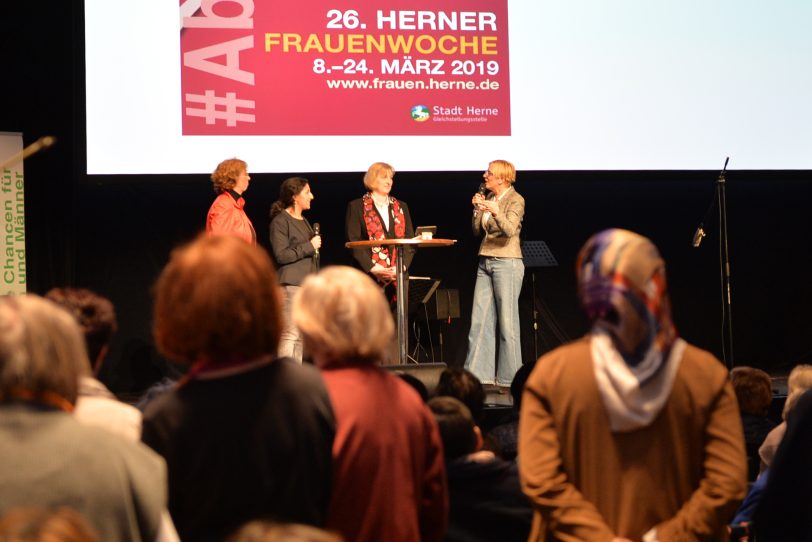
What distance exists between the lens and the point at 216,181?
5.98 metres

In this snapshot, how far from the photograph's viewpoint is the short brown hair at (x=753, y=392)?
3.90 meters

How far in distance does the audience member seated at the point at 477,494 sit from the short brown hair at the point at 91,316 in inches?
30.3

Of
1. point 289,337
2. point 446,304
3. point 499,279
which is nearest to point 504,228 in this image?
point 499,279

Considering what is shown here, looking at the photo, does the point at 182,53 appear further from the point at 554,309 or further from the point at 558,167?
the point at 554,309

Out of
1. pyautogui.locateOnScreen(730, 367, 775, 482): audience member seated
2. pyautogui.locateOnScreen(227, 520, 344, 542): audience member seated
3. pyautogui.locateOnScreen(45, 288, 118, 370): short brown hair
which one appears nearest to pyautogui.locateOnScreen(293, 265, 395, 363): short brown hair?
pyautogui.locateOnScreen(45, 288, 118, 370): short brown hair

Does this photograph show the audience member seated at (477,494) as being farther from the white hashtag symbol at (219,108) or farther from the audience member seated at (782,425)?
the white hashtag symbol at (219,108)

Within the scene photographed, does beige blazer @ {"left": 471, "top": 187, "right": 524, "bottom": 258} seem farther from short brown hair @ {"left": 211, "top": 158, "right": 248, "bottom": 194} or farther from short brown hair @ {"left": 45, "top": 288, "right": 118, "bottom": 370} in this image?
short brown hair @ {"left": 45, "top": 288, "right": 118, "bottom": 370}

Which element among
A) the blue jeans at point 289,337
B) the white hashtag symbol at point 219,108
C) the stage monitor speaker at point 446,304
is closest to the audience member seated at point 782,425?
the blue jeans at point 289,337

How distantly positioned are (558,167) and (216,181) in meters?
2.45

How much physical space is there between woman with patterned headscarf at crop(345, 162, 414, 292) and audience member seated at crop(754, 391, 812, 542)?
4122 millimetres

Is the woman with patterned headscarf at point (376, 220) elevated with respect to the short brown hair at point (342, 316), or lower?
elevated

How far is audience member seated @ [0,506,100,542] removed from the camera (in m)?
1.08

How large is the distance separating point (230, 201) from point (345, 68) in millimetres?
1499

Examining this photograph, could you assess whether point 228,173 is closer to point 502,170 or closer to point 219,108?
point 219,108
